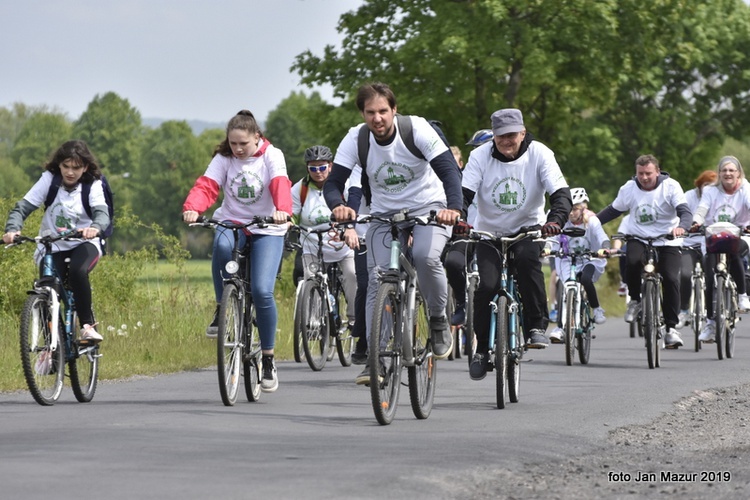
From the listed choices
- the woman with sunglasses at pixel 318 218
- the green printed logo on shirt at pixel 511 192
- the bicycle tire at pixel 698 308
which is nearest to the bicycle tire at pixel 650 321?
the bicycle tire at pixel 698 308

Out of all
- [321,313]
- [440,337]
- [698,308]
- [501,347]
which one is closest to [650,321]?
[698,308]

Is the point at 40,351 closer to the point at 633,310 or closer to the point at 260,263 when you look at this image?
the point at 260,263

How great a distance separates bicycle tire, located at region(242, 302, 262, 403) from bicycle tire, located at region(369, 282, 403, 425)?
4.88ft

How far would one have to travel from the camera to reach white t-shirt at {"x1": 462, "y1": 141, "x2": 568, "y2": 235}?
1033 centimetres

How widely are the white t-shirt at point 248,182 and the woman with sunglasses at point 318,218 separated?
3.86 m

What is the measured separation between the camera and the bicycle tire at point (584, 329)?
1466 centimetres

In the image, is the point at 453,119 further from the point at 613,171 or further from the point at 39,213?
the point at 39,213

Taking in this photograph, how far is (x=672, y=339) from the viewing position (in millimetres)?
15023

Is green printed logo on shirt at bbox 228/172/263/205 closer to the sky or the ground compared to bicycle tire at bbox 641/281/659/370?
closer to the sky

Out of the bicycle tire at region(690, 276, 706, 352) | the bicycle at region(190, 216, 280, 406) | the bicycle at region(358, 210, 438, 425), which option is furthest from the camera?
the bicycle tire at region(690, 276, 706, 352)

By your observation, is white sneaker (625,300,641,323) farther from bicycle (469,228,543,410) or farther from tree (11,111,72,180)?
tree (11,111,72,180)

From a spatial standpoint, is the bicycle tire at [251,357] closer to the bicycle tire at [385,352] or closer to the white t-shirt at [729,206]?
the bicycle tire at [385,352]

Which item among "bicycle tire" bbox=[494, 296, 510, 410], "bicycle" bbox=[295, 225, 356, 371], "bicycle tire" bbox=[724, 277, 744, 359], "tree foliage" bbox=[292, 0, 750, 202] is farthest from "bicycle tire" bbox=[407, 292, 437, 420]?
"tree foliage" bbox=[292, 0, 750, 202]

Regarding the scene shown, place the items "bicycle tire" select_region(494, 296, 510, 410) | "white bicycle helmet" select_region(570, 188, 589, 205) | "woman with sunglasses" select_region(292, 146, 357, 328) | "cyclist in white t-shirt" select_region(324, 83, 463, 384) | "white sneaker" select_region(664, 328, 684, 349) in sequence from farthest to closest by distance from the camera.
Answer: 1. "white bicycle helmet" select_region(570, 188, 589, 205)
2. "white sneaker" select_region(664, 328, 684, 349)
3. "woman with sunglasses" select_region(292, 146, 357, 328)
4. "bicycle tire" select_region(494, 296, 510, 410)
5. "cyclist in white t-shirt" select_region(324, 83, 463, 384)
